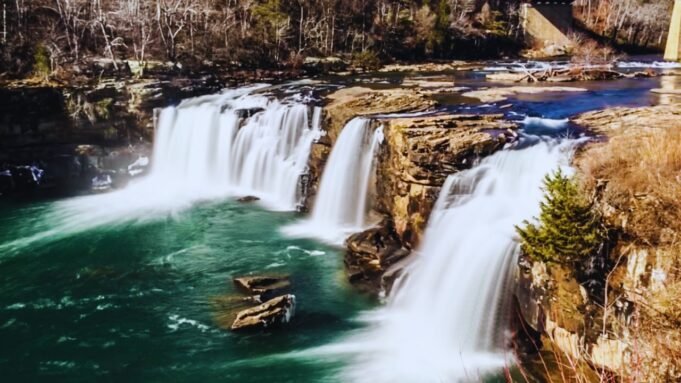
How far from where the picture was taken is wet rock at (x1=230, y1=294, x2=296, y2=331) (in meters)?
13.8

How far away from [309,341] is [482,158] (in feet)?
22.5

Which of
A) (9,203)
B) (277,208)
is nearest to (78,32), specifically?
(9,203)

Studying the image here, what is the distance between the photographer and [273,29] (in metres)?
42.0

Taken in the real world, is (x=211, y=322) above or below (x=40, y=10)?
below

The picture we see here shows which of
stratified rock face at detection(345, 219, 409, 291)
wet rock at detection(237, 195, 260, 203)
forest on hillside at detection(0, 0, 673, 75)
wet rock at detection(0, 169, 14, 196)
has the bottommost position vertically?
wet rock at detection(0, 169, 14, 196)

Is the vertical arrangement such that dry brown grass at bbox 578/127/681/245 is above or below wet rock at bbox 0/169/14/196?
above

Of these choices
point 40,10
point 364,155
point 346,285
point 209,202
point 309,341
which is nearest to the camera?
point 309,341

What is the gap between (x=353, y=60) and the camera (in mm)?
42938

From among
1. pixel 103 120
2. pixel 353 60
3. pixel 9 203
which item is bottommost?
pixel 9 203

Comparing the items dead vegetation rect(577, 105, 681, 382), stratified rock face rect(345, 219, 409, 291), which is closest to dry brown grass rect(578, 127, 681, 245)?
dead vegetation rect(577, 105, 681, 382)

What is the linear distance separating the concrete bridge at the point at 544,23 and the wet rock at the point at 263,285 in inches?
1863

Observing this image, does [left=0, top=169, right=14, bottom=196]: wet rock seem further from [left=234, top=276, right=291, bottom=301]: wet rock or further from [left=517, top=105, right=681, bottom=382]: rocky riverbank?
[left=517, top=105, right=681, bottom=382]: rocky riverbank

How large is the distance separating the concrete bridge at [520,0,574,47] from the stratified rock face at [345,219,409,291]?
4437cm

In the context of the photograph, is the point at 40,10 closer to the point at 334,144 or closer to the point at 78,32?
the point at 78,32
